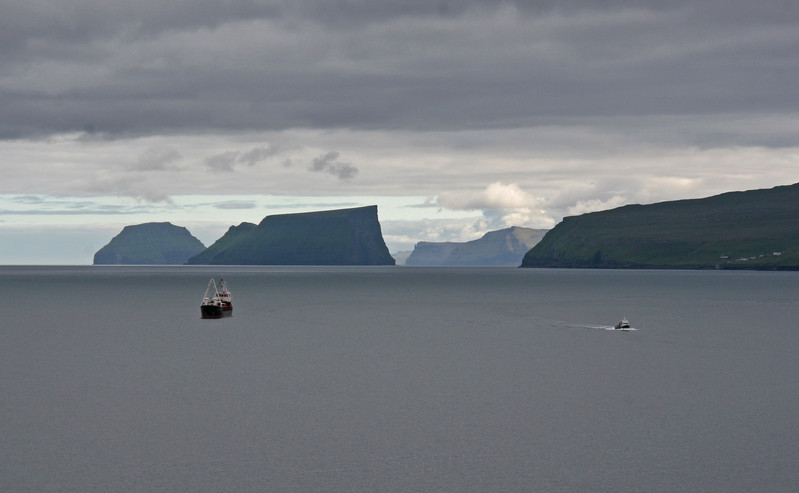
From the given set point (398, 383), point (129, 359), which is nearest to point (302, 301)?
point (129, 359)

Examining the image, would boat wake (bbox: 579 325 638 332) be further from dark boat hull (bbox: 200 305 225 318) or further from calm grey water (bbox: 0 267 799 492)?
dark boat hull (bbox: 200 305 225 318)

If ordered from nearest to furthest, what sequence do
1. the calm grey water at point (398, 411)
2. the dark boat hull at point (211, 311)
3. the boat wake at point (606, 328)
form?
1. the calm grey water at point (398, 411)
2. the boat wake at point (606, 328)
3. the dark boat hull at point (211, 311)

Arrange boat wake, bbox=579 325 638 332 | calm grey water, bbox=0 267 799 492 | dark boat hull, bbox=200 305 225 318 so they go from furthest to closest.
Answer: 1. dark boat hull, bbox=200 305 225 318
2. boat wake, bbox=579 325 638 332
3. calm grey water, bbox=0 267 799 492

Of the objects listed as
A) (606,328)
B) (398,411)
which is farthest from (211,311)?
(398,411)

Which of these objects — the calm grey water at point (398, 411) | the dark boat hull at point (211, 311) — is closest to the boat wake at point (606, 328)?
the calm grey water at point (398, 411)

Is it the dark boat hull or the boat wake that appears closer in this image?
the boat wake

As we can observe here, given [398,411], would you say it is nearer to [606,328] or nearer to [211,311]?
[606,328]

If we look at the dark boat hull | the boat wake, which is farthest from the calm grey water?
the dark boat hull

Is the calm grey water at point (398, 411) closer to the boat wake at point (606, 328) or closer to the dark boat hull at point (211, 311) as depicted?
the boat wake at point (606, 328)

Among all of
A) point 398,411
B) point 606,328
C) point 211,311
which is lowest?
point 398,411
